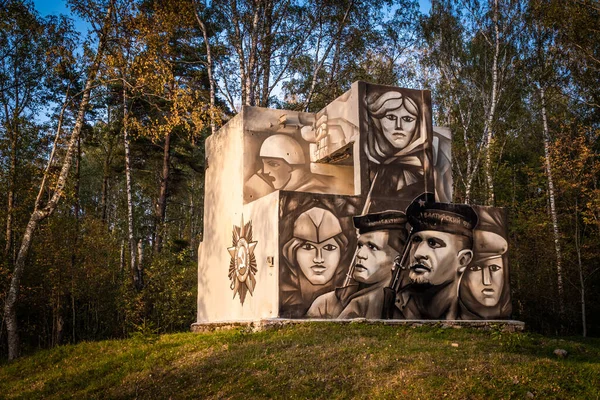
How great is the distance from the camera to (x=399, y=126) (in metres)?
20.2

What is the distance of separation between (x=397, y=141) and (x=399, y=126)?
475mm

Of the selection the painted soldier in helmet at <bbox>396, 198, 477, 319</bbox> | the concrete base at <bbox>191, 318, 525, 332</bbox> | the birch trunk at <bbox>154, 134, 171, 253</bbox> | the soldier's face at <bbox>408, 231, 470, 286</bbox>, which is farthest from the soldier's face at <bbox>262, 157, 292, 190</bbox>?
the birch trunk at <bbox>154, 134, 171, 253</bbox>

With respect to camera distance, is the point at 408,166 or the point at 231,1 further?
the point at 231,1

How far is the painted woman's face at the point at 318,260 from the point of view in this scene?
1830 cm

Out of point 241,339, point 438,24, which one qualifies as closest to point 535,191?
point 438,24

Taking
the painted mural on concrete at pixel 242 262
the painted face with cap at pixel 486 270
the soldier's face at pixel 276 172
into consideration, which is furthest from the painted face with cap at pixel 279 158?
the painted face with cap at pixel 486 270

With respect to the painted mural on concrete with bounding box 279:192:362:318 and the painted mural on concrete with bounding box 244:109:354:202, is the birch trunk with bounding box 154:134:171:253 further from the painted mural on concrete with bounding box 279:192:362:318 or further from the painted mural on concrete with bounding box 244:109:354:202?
the painted mural on concrete with bounding box 279:192:362:318

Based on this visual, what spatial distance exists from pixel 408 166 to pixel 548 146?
32.0ft

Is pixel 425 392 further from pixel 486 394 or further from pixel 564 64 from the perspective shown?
pixel 564 64

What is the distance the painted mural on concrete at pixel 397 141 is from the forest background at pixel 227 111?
4746 millimetres

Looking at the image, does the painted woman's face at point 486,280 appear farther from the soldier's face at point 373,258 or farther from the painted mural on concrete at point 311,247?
the painted mural on concrete at point 311,247

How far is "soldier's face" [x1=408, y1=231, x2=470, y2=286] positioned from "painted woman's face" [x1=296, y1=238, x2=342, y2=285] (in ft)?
7.26

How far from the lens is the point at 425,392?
10.7 m

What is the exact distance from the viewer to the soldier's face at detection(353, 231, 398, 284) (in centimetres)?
1859
